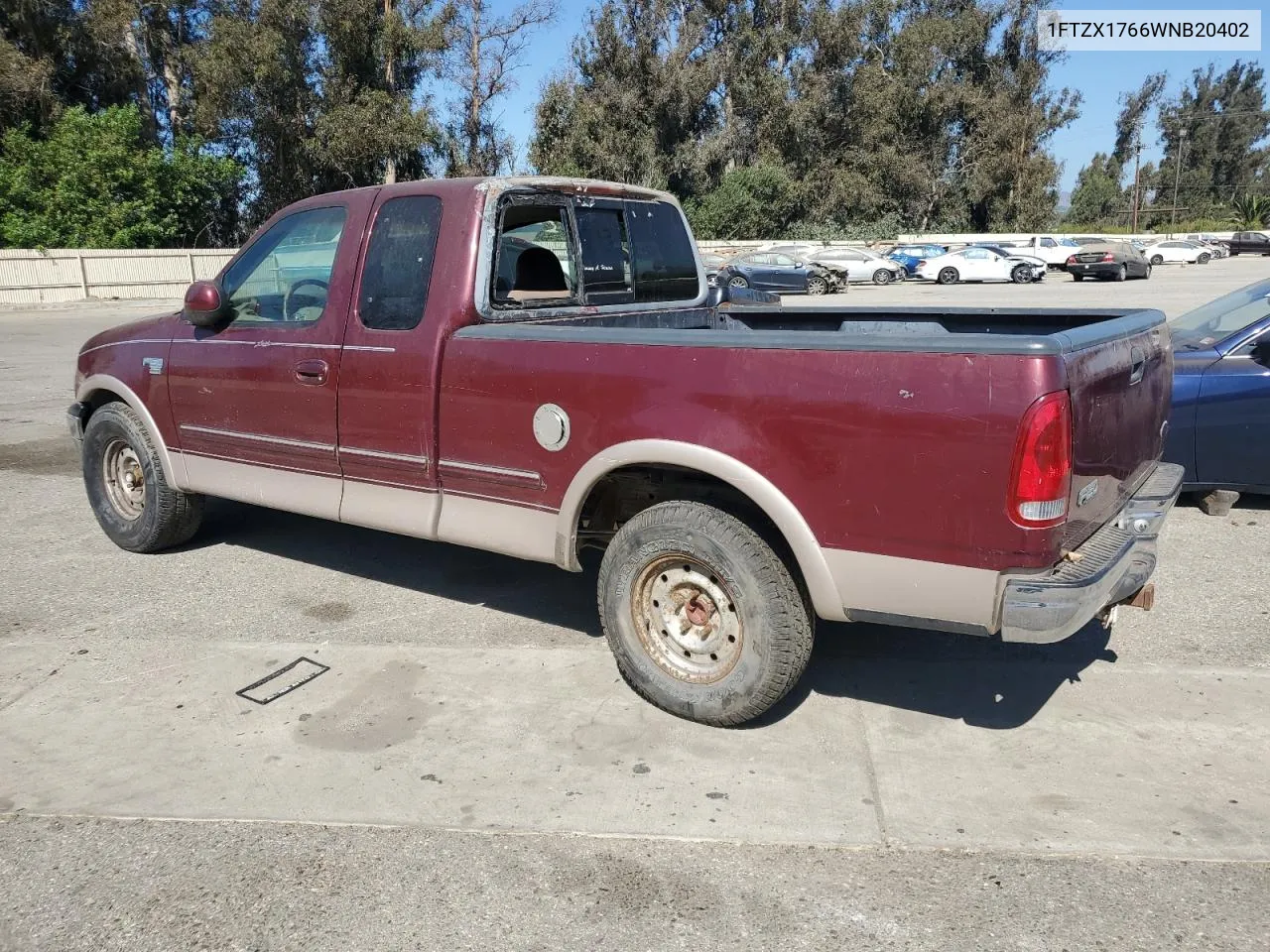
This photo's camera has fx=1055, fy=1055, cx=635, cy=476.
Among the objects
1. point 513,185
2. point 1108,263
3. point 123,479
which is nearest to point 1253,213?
point 1108,263

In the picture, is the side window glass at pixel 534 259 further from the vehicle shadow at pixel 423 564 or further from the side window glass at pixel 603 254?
the vehicle shadow at pixel 423 564

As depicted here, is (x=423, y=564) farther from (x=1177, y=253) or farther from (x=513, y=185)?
(x=1177, y=253)

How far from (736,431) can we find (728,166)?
169ft

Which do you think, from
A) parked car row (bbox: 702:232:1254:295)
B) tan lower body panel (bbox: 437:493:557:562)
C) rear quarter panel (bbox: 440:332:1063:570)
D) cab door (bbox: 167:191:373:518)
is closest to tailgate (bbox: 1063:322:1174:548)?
rear quarter panel (bbox: 440:332:1063:570)

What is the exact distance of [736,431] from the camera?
11.9 feet

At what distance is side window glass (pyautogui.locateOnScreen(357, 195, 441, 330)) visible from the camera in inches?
180

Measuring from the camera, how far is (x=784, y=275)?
108 feet

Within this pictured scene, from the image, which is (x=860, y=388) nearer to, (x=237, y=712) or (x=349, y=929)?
(x=349, y=929)

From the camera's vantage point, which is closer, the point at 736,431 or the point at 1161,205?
the point at 736,431

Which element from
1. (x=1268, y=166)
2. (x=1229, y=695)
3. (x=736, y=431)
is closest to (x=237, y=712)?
(x=736, y=431)

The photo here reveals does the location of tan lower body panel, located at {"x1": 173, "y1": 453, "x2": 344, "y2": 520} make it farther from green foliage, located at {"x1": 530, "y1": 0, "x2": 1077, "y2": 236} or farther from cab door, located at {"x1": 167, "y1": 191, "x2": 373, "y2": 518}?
green foliage, located at {"x1": 530, "y1": 0, "x2": 1077, "y2": 236}

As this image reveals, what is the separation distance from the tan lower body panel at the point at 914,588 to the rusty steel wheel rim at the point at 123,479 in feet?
14.4

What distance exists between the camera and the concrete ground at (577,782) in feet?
9.61

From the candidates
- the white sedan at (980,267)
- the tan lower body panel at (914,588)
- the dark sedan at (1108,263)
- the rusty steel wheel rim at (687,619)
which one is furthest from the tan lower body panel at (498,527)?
the dark sedan at (1108,263)
